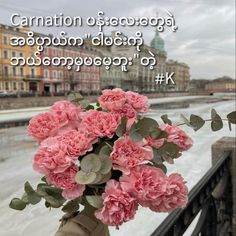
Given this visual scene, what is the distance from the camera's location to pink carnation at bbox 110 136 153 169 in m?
1.10

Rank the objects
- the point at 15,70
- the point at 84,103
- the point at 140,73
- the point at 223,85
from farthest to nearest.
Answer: the point at 223,85
the point at 140,73
the point at 15,70
the point at 84,103

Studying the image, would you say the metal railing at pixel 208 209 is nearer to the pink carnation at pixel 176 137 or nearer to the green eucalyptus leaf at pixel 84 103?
the pink carnation at pixel 176 137

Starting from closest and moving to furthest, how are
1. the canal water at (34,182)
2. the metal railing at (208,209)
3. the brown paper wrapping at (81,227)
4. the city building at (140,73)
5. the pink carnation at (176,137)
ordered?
the brown paper wrapping at (81,227) → the pink carnation at (176,137) → the metal railing at (208,209) → the canal water at (34,182) → the city building at (140,73)

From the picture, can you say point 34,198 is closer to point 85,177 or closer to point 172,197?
point 85,177

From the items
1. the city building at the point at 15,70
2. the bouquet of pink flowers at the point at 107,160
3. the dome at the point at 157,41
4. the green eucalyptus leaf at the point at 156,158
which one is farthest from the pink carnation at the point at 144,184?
the dome at the point at 157,41

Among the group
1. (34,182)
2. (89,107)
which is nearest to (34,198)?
(89,107)

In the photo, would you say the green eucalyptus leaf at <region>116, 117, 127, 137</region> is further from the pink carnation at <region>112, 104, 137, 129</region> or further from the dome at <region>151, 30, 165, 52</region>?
the dome at <region>151, 30, 165, 52</region>

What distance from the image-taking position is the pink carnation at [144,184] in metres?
1.07

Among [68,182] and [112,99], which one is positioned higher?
[112,99]

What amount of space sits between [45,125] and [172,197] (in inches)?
17.0

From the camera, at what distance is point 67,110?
124cm

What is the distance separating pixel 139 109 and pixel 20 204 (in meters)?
0.47

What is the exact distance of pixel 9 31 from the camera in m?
55.9

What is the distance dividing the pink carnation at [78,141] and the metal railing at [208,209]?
494 millimetres
